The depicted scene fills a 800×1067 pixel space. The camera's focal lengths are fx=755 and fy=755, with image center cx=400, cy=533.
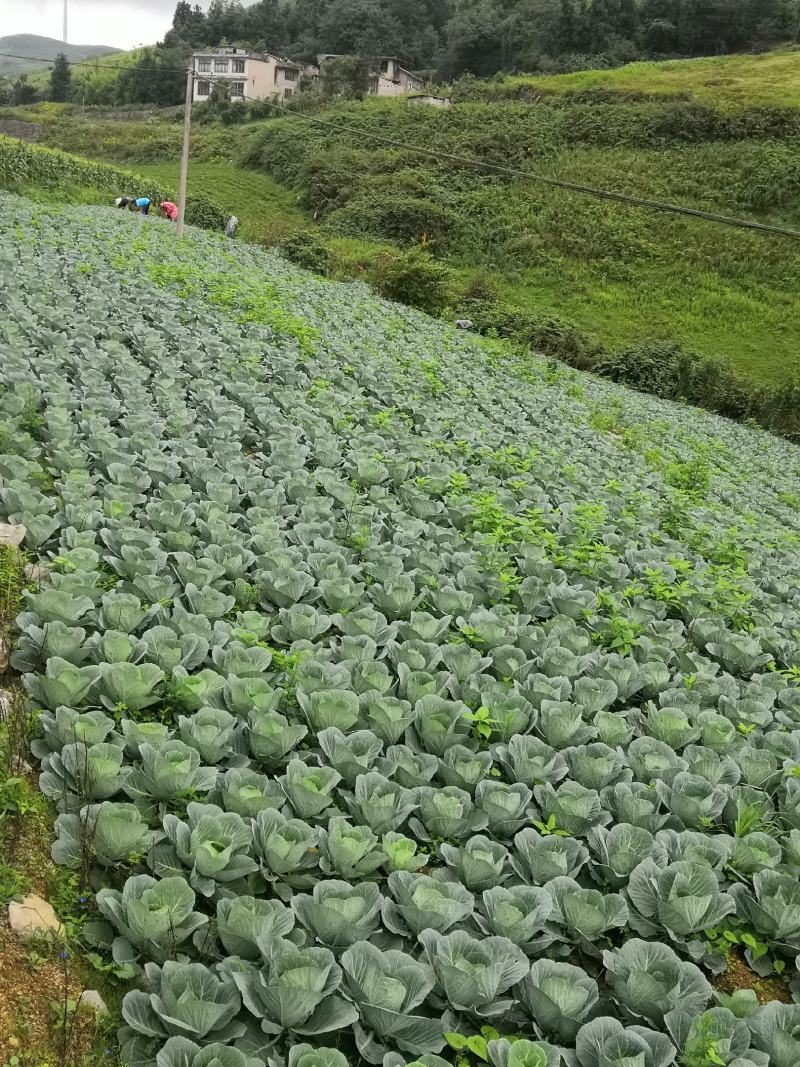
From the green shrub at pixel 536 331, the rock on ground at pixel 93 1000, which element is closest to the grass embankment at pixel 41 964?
the rock on ground at pixel 93 1000

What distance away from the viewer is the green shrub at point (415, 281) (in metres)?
23.2

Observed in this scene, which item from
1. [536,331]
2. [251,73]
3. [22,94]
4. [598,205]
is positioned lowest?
[536,331]

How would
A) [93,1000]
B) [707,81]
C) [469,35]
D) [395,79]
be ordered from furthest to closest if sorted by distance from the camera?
[395,79] < [469,35] < [707,81] < [93,1000]

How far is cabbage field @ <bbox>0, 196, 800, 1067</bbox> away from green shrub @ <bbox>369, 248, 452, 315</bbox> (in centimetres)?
1590

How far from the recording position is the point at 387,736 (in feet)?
12.6

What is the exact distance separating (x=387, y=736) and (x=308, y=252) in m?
24.8

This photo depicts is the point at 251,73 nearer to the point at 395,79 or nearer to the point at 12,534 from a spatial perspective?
the point at 395,79

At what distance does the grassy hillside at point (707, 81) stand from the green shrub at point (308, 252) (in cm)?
3751

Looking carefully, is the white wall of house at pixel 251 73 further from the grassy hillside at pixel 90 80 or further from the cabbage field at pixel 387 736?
the cabbage field at pixel 387 736

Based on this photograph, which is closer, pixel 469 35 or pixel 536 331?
pixel 536 331

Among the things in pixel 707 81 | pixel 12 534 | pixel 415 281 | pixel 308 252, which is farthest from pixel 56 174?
pixel 707 81

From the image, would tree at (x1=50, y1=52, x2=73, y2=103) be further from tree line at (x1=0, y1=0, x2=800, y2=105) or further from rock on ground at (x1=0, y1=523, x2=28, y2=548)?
rock on ground at (x1=0, y1=523, x2=28, y2=548)

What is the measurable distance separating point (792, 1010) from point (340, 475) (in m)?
5.45

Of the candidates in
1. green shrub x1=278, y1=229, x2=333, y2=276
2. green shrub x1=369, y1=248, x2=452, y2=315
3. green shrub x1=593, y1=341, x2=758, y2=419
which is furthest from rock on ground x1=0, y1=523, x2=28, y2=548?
green shrub x1=593, y1=341, x2=758, y2=419
